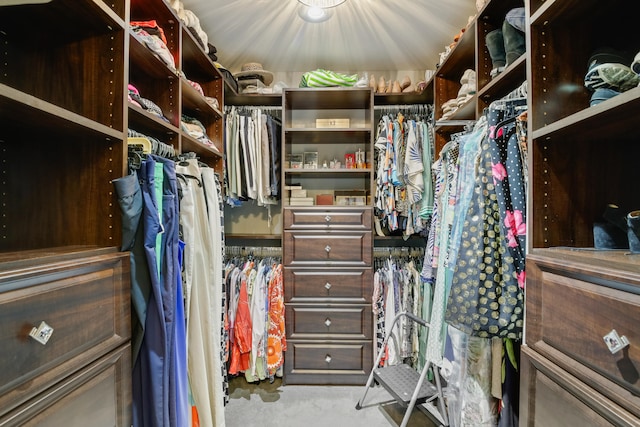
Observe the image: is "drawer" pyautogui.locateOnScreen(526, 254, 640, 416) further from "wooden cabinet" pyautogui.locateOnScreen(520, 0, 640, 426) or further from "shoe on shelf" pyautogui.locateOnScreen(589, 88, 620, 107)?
"shoe on shelf" pyautogui.locateOnScreen(589, 88, 620, 107)

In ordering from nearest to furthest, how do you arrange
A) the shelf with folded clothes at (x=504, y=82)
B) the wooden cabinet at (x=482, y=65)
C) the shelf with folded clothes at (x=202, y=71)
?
the shelf with folded clothes at (x=504, y=82) < the wooden cabinet at (x=482, y=65) < the shelf with folded clothes at (x=202, y=71)

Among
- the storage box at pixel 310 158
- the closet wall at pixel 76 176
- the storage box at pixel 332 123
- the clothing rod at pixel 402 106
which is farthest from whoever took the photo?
the storage box at pixel 310 158

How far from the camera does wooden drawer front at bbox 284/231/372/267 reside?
2.28 metres

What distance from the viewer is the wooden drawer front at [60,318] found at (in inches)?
23.9

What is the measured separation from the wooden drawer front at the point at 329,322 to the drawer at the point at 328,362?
62 mm

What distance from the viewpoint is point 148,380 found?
3.41 feet

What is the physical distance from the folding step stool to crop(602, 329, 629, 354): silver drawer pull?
1097 mm

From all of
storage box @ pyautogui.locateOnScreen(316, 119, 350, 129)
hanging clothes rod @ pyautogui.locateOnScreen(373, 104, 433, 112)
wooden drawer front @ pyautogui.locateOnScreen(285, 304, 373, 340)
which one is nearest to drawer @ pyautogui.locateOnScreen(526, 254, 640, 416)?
wooden drawer front @ pyautogui.locateOnScreen(285, 304, 373, 340)

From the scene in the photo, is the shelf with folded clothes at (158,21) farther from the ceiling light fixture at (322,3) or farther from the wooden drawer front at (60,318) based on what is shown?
the wooden drawer front at (60,318)

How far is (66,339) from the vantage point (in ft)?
2.41

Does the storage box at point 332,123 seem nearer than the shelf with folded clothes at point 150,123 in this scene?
No

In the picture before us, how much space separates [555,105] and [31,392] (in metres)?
1.41

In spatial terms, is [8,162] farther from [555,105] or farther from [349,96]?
[349,96]

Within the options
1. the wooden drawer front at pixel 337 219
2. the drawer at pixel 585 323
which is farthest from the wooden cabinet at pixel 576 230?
the wooden drawer front at pixel 337 219
